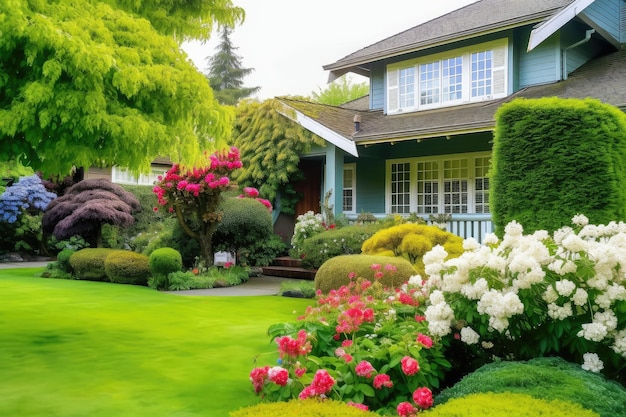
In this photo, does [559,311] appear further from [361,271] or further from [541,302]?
[361,271]

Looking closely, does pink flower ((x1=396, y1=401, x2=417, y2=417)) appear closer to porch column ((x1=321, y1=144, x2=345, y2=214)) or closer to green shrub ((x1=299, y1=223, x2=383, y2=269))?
green shrub ((x1=299, y1=223, x2=383, y2=269))

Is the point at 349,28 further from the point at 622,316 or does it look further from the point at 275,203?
the point at 622,316

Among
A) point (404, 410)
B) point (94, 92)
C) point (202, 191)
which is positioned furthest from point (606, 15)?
point (404, 410)

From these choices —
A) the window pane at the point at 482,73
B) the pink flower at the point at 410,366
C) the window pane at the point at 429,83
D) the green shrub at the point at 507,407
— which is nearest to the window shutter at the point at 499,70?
the window pane at the point at 482,73

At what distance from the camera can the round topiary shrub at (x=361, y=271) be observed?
28.2ft

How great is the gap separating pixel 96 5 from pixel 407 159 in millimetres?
10942

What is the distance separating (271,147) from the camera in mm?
17156

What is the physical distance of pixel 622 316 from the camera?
4.05 meters

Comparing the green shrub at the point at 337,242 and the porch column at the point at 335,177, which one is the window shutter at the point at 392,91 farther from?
the green shrub at the point at 337,242

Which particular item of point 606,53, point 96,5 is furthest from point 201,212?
point 606,53

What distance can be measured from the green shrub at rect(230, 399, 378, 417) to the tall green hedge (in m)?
6.30

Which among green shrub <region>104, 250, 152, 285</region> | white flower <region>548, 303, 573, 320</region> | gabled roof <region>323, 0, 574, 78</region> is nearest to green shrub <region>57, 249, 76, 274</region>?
green shrub <region>104, 250, 152, 285</region>

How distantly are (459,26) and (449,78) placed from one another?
1512 mm

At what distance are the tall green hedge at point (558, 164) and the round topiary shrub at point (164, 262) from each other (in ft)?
24.1
